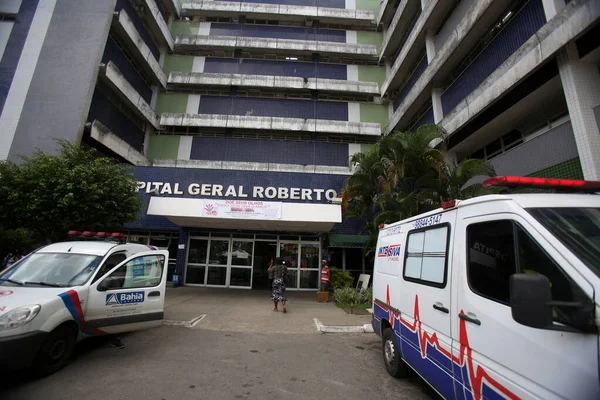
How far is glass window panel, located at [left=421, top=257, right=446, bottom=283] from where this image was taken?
10.8ft

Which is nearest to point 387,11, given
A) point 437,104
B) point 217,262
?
point 437,104

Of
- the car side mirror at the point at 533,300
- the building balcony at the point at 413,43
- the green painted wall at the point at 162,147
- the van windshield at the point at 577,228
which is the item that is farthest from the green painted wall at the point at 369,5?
the car side mirror at the point at 533,300

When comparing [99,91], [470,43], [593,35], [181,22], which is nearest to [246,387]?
[593,35]

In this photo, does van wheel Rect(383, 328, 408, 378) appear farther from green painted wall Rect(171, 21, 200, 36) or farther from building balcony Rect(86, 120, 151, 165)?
green painted wall Rect(171, 21, 200, 36)

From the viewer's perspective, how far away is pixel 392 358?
4559 millimetres

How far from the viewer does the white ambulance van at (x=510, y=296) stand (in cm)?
175

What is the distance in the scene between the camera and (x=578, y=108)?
25.7 ft

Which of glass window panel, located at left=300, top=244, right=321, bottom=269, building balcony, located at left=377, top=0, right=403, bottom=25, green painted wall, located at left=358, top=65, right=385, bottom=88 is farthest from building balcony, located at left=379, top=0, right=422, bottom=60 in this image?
glass window panel, located at left=300, top=244, right=321, bottom=269

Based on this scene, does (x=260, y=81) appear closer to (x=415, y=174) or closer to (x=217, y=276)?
(x=217, y=276)

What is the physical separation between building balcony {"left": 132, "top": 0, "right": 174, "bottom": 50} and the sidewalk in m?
20.4

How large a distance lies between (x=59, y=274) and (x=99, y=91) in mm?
16072

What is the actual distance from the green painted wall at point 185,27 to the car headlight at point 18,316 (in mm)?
26496

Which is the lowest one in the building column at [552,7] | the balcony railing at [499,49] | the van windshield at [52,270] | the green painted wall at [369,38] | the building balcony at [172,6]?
the van windshield at [52,270]

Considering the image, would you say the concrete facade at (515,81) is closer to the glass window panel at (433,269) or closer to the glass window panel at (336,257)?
the glass window panel at (433,269)
